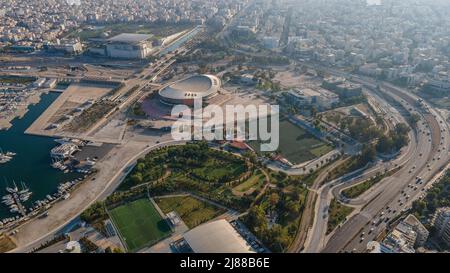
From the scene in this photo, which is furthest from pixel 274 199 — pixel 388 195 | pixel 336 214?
pixel 388 195

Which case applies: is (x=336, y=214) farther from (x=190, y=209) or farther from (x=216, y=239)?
(x=190, y=209)

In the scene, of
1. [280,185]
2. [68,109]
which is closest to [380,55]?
[280,185]

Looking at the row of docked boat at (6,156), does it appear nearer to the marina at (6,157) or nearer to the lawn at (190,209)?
the marina at (6,157)

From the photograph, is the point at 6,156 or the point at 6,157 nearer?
the point at 6,157

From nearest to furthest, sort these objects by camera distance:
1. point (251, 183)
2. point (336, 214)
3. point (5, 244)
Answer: point (5, 244) < point (336, 214) < point (251, 183)

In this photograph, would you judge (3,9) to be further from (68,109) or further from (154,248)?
(154,248)

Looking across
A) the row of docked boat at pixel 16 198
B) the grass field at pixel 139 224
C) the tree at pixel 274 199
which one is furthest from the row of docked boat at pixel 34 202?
the tree at pixel 274 199

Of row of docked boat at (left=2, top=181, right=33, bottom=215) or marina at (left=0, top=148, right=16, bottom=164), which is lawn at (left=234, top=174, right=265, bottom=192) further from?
marina at (left=0, top=148, right=16, bottom=164)
